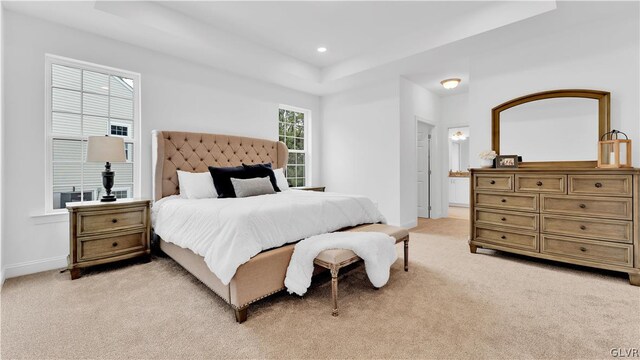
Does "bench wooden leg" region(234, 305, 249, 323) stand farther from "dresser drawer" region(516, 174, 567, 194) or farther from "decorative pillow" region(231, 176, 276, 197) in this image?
"dresser drawer" region(516, 174, 567, 194)

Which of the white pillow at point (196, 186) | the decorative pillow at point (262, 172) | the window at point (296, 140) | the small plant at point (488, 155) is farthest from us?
the window at point (296, 140)

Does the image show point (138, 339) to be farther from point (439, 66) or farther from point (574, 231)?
point (439, 66)

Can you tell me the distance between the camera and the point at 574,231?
275 centimetres

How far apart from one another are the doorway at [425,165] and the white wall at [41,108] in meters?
4.27

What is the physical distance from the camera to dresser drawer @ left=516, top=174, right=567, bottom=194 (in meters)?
2.82

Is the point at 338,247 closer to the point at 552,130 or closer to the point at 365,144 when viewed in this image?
the point at 552,130

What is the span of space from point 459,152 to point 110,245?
26.1 feet

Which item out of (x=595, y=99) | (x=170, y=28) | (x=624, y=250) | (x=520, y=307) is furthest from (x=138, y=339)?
(x=595, y=99)

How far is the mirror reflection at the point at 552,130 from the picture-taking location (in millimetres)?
3049

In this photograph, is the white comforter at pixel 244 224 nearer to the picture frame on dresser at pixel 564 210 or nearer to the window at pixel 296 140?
the picture frame on dresser at pixel 564 210

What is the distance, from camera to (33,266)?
9.18 ft

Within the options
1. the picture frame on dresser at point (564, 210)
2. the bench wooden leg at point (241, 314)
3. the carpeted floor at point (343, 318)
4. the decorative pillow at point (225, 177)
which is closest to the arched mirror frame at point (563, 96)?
the picture frame on dresser at point (564, 210)

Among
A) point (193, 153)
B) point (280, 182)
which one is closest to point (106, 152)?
point (193, 153)

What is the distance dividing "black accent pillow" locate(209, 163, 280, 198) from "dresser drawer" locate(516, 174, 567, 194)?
2.90 metres
